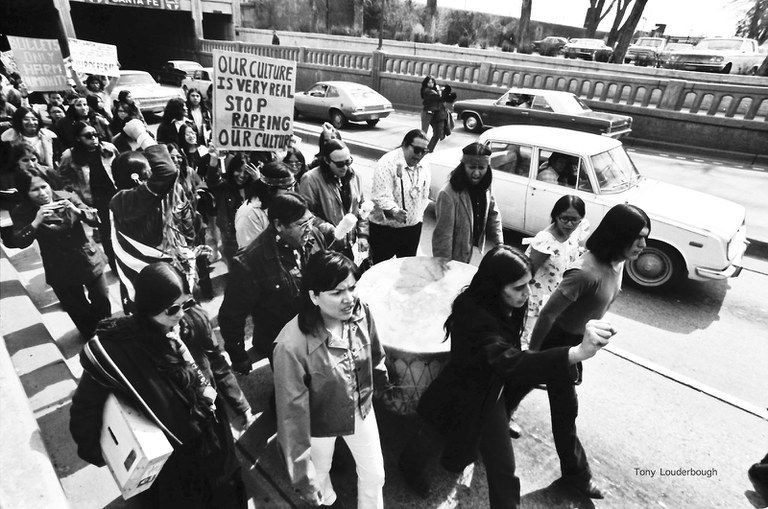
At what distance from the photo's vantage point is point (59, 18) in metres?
22.2

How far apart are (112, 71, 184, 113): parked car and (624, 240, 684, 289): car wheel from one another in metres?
14.5

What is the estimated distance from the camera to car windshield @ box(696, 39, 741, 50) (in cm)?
2228

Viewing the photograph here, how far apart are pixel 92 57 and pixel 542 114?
11.0 metres

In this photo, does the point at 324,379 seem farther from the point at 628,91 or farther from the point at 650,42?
the point at 650,42

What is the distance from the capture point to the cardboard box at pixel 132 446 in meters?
1.71

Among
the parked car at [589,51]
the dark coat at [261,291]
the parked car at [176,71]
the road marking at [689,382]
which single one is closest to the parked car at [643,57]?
the parked car at [589,51]

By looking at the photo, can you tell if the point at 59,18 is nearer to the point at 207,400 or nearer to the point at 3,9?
the point at 3,9

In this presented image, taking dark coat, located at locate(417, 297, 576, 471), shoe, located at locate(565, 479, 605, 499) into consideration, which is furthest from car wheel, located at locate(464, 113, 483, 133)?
dark coat, located at locate(417, 297, 576, 471)

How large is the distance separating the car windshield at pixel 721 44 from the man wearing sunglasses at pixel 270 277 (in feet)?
92.1

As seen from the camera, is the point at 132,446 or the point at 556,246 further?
the point at 556,246

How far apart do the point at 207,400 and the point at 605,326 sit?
1835mm

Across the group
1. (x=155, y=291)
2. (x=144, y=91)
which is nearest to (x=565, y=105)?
(x=155, y=291)

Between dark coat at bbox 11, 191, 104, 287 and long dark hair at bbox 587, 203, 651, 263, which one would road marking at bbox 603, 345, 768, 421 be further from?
dark coat at bbox 11, 191, 104, 287

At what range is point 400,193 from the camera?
14.6 feet
